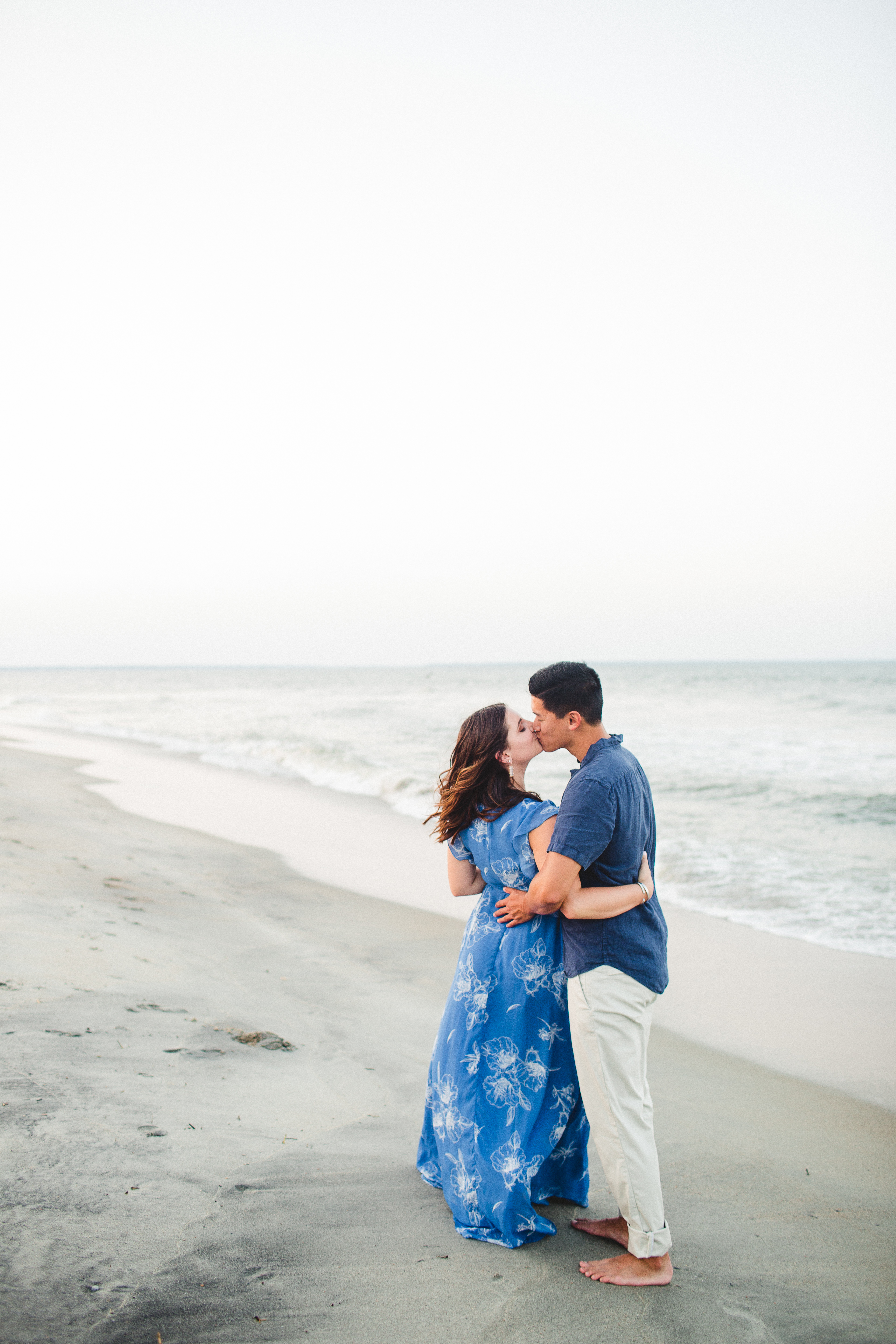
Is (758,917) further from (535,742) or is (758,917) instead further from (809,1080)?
(535,742)

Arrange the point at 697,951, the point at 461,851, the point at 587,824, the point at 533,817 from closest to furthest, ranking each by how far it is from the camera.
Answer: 1. the point at 587,824
2. the point at 533,817
3. the point at 461,851
4. the point at 697,951

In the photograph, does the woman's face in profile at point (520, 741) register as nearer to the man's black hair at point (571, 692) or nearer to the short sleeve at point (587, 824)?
the man's black hair at point (571, 692)

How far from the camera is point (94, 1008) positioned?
4.44 meters

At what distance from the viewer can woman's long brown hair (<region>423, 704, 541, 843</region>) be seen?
9.44 feet

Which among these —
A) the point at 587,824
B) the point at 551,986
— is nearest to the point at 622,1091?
the point at 551,986

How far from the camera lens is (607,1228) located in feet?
9.70

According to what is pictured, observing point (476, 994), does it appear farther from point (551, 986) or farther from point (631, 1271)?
point (631, 1271)

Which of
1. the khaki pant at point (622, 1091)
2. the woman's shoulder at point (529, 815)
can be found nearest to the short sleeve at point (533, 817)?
the woman's shoulder at point (529, 815)

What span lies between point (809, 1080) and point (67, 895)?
5800mm

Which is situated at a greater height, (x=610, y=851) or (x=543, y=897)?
(x=610, y=851)

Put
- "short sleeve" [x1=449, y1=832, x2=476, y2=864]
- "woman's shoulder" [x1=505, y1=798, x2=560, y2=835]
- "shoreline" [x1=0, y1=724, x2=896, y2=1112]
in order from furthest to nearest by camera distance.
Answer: "shoreline" [x1=0, y1=724, x2=896, y2=1112]
"short sleeve" [x1=449, y1=832, x2=476, y2=864]
"woman's shoulder" [x1=505, y1=798, x2=560, y2=835]

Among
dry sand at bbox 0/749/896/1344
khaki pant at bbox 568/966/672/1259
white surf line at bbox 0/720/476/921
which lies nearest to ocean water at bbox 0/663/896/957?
white surf line at bbox 0/720/476/921

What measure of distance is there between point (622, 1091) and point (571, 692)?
4.26 feet

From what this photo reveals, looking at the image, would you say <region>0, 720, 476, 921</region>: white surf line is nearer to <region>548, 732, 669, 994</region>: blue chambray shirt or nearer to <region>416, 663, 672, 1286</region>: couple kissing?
<region>416, 663, 672, 1286</region>: couple kissing
